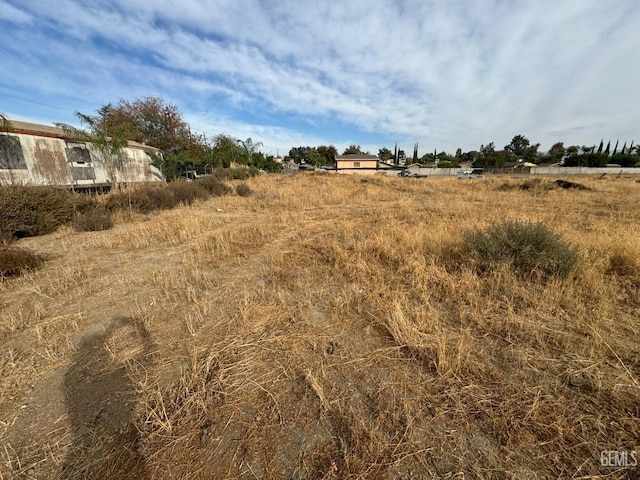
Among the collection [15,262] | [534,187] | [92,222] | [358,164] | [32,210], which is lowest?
[15,262]

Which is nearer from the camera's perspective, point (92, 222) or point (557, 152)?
point (92, 222)

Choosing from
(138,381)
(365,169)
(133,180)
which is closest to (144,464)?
(138,381)

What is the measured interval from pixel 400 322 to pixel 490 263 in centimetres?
247

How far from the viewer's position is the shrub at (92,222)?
7.55 meters

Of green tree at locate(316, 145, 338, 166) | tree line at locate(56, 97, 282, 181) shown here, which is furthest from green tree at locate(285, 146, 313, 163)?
tree line at locate(56, 97, 282, 181)

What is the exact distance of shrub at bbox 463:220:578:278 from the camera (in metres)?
3.93

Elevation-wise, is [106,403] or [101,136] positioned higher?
[101,136]

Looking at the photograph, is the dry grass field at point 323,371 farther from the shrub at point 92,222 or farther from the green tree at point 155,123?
the green tree at point 155,123

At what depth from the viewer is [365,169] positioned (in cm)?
5303

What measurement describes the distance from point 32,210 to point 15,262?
3.66 meters

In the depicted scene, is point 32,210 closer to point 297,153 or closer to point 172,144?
point 172,144

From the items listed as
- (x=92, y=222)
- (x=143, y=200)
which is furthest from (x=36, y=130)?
(x=92, y=222)

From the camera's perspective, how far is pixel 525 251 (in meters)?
4.11

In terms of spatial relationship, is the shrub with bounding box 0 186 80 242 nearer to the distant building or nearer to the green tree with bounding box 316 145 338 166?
the distant building
